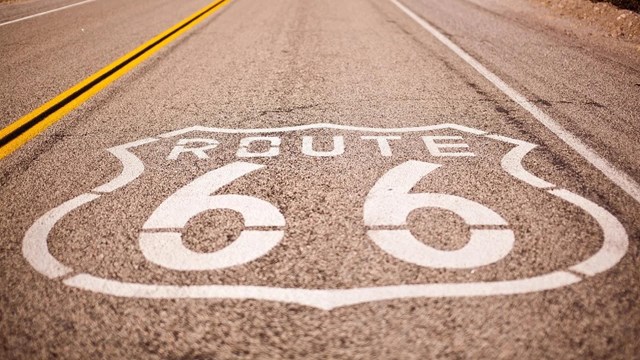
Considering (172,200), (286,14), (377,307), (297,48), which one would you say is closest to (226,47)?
(297,48)

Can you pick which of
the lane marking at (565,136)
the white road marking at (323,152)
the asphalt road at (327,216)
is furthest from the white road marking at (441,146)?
the lane marking at (565,136)

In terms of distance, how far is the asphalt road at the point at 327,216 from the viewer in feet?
4.81

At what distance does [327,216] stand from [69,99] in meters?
3.02

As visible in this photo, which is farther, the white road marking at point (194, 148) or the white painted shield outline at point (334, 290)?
the white road marking at point (194, 148)

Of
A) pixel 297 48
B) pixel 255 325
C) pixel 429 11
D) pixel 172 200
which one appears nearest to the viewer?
pixel 255 325

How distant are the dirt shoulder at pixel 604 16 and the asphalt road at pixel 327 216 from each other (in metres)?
2.93

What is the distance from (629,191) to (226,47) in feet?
→ 16.4

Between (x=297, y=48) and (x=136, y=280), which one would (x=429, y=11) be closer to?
(x=297, y=48)

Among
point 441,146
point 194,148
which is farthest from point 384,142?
point 194,148

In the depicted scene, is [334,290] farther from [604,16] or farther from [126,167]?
[604,16]

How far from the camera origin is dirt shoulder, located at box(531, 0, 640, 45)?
669 centimetres

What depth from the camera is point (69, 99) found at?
3834 mm

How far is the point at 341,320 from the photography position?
150 cm

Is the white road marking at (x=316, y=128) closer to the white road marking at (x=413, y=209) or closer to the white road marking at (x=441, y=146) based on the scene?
the white road marking at (x=441, y=146)
